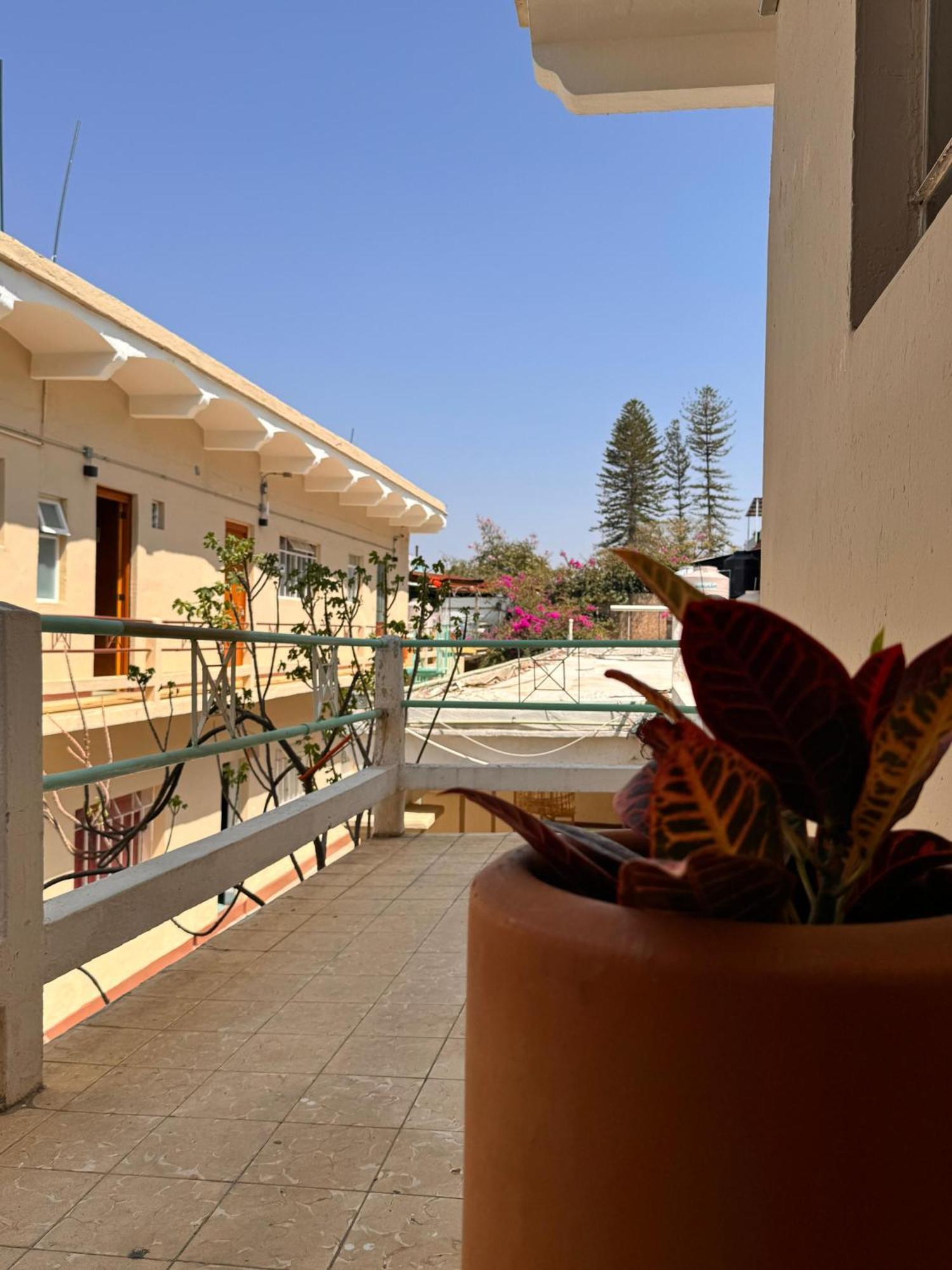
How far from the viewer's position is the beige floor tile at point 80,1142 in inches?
61.1

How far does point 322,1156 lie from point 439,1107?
26 cm

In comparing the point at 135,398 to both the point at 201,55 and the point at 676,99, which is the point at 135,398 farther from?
the point at 201,55

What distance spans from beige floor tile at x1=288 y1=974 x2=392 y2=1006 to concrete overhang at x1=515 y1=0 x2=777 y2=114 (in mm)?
3834

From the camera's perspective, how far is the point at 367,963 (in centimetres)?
265

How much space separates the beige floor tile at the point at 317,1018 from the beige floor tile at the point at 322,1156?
477mm

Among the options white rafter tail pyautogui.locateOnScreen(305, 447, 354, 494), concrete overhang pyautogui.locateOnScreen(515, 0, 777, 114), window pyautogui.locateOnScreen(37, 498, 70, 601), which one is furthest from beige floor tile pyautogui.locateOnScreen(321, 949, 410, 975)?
white rafter tail pyautogui.locateOnScreen(305, 447, 354, 494)

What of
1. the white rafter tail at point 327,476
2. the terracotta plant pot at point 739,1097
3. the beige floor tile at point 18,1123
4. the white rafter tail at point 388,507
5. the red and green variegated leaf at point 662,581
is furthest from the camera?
the white rafter tail at point 388,507

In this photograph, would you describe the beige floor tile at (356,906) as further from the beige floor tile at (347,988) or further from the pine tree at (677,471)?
the pine tree at (677,471)

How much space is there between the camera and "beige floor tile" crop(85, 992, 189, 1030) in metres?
2.21

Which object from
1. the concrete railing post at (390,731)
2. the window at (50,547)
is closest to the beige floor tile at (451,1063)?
the concrete railing post at (390,731)

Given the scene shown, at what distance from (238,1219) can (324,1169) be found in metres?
0.18

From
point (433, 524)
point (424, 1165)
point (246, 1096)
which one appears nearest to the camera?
point (424, 1165)

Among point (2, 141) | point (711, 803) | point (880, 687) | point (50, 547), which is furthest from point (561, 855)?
point (2, 141)

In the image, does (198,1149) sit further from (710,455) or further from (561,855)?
(710,455)
